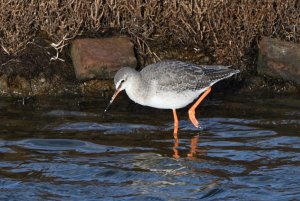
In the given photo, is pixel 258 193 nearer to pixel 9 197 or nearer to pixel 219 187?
pixel 219 187

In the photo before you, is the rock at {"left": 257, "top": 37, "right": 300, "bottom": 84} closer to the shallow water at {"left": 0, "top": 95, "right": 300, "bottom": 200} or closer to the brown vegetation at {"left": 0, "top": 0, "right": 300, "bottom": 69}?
the brown vegetation at {"left": 0, "top": 0, "right": 300, "bottom": 69}

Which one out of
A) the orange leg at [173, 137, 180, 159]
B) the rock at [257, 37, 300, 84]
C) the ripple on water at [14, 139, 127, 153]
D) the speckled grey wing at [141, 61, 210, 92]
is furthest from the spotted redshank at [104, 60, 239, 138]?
the rock at [257, 37, 300, 84]

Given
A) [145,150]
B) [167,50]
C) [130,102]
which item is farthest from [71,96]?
[145,150]

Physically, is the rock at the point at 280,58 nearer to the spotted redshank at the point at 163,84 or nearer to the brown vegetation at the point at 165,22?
the brown vegetation at the point at 165,22

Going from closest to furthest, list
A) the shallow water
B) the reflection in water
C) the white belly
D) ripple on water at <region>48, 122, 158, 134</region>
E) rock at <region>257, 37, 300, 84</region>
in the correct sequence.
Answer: the shallow water, the reflection in water, the white belly, ripple on water at <region>48, 122, 158, 134</region>, rock at <region>257, 37, 300, 84</region>

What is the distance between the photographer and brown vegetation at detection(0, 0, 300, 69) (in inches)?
425

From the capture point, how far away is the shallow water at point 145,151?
748 centimetres

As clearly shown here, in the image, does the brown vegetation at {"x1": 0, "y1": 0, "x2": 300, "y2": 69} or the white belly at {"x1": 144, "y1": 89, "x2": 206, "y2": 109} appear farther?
the brown vegetation at {"x1": 0, "y1": 0, "x2": 300, "y2": 69}

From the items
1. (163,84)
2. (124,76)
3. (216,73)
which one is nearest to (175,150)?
(163,84)

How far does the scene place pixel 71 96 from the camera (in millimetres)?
10500

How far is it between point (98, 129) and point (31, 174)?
5.32 ft

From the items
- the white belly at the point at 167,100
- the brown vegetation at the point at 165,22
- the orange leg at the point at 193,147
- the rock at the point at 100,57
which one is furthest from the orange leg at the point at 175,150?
the brown vegetation at the point at 165,22

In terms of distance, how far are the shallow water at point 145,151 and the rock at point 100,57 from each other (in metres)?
0.35

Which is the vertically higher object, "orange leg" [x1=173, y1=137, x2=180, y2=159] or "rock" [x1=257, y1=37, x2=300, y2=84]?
"rock" [x1=257, y1=37, x2=300, y2=84]
